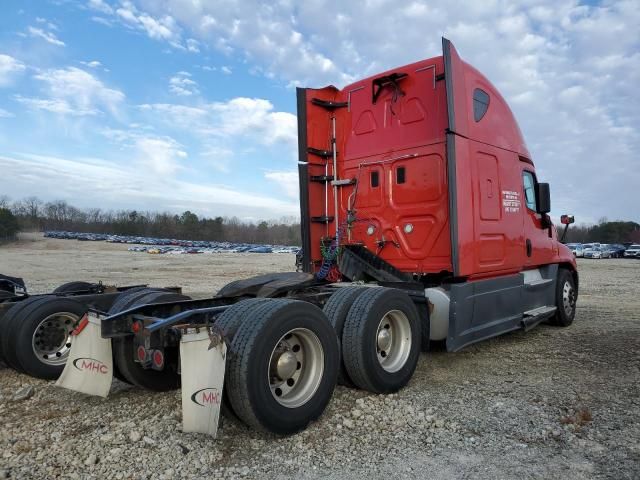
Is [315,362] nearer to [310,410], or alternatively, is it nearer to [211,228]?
[310,410]

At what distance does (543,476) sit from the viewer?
2.91 metres

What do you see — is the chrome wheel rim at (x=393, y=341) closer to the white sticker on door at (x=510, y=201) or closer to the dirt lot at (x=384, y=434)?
the dirt lot at (x=384, y=434)

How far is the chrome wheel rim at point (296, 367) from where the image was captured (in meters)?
3.49

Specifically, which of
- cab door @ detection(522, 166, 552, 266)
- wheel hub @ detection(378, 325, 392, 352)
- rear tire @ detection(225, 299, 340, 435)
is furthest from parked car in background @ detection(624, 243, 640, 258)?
rear tire @ detection(225, 299, 340, 435)

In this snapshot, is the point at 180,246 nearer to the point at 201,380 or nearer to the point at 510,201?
the point at 510,201

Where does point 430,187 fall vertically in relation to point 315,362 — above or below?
A: above

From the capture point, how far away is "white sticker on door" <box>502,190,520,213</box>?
20.4ft

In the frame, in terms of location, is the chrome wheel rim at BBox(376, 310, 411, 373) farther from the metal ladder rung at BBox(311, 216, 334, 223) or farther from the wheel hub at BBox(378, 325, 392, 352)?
the metal ladder rung at BBox(311, 216, 334, 223)

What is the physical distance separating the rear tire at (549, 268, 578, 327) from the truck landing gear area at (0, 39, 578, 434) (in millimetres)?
47

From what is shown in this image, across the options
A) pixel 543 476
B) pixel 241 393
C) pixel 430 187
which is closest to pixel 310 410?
pixel 241 393

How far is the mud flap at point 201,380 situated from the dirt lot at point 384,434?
0.86ft

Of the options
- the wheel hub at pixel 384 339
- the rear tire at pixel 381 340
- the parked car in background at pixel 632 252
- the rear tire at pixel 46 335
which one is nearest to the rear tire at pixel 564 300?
the rear tire at pixel 381 340

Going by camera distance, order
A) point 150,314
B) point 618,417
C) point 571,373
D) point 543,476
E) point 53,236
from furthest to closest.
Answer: point 53,236 < point 571,373 < point 150,314 < point 618,417 < point 543,476

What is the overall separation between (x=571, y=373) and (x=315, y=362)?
3113 millimetres
